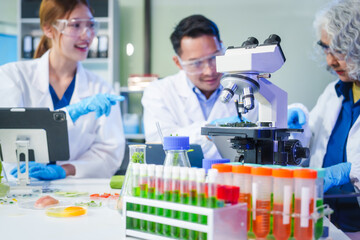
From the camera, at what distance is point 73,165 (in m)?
2.25

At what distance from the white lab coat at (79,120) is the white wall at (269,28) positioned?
79.9 inches

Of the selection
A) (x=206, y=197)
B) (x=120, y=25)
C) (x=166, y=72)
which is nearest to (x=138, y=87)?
(x=166, y=72)

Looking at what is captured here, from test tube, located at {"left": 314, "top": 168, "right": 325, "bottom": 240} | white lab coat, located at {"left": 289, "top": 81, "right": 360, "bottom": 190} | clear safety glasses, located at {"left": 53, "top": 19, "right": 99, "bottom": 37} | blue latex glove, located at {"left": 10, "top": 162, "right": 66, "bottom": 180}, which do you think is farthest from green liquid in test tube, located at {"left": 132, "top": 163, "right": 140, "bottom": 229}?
clear safety glasses, located at {"left": 53, "top": 19, "right": 99, "bottom": 37}

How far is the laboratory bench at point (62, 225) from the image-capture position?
1107mm

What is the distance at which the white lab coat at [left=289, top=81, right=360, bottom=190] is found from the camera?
222cm

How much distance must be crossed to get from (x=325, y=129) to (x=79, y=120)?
157 centimetres

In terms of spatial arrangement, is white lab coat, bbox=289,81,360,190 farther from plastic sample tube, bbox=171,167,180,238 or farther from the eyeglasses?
plastic sample tube, bbox=171,167,180,238

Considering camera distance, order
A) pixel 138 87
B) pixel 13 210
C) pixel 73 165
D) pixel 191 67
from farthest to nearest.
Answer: pixel 138 87 < pixel 191 67 < pixel 73 165 < pixel 13 210

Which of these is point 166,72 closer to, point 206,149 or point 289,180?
point 206,149

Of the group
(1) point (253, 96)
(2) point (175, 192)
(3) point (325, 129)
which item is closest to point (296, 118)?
(3) point (325, 129)

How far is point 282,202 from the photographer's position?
0.93 meters

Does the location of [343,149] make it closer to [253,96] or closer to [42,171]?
[253,96]

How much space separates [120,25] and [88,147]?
2.52 meters

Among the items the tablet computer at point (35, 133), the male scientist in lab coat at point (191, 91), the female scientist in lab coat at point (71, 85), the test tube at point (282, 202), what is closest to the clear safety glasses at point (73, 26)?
the female scientist in lab coat at point (71, 85)
